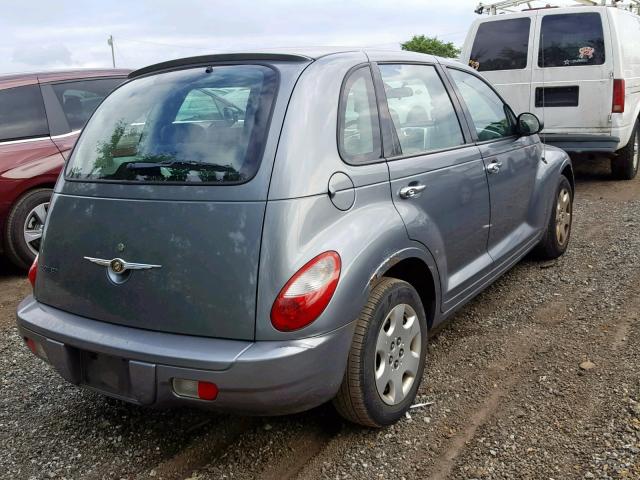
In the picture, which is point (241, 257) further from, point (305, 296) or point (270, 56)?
point (270, 56)

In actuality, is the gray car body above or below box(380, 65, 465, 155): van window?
below

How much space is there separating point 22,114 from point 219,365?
4318mm

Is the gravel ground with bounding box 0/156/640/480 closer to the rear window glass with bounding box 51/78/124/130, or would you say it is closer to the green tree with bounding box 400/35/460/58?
the rear window glass with bounding box 51/78/124/130

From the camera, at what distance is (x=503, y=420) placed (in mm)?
2896

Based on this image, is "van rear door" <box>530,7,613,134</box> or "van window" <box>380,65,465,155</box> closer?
"van window" <box>380,65,465,155</box>

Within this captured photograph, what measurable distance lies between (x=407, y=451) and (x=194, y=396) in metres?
0.96

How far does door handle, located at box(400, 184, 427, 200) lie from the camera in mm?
2920

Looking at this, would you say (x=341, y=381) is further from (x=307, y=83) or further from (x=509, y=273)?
(x=509, y=273)

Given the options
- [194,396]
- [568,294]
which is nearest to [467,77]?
[568,294]

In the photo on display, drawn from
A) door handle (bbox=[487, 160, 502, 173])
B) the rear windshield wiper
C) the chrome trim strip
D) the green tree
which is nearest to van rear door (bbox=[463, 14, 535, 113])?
door handle (bbox=[487, 160, 502, 173])

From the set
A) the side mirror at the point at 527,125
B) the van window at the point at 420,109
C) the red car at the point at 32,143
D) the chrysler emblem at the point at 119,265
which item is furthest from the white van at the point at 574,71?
the chrysler emblem at the point at 119,265

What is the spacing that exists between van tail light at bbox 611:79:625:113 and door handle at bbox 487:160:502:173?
15.1 feet

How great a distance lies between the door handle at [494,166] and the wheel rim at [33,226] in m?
3.75

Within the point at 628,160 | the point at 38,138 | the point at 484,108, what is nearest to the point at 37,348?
the point at 484,108
